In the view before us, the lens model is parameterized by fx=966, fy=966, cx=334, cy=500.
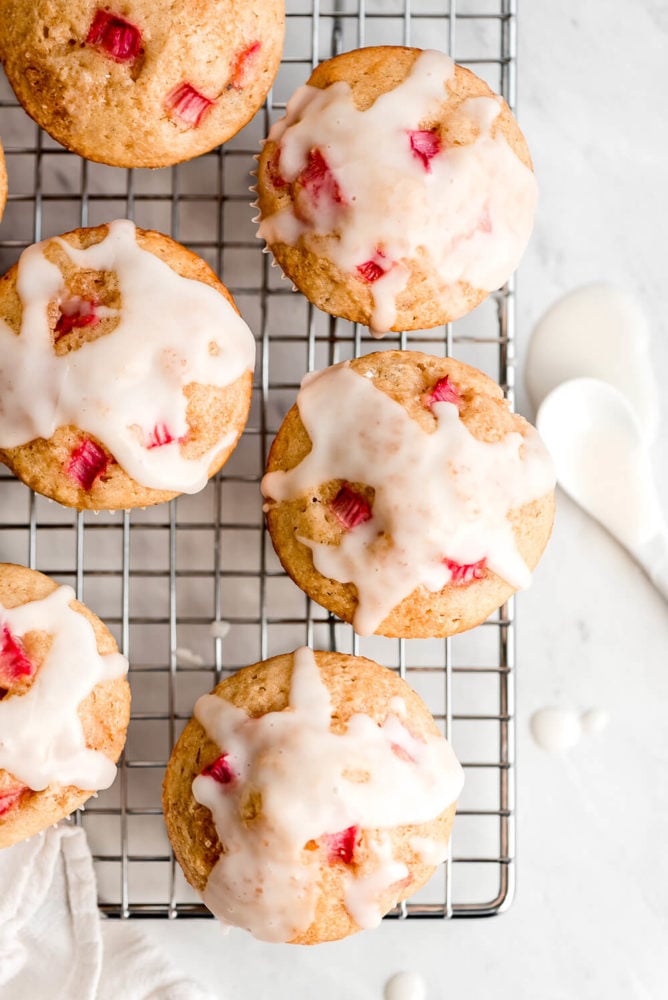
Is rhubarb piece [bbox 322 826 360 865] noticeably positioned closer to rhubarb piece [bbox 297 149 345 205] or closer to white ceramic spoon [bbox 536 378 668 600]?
white ceramic spoon [bbox 536 378 668 600]

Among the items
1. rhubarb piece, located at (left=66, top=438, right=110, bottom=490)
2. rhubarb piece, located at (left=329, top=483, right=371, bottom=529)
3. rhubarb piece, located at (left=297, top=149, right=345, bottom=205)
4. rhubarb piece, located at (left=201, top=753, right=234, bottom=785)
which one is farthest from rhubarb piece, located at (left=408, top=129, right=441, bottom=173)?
rhubarb piece, located at (left=201, top=753, right=234, bottom=785)

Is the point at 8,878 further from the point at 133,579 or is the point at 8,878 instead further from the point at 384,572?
the point at 384,572

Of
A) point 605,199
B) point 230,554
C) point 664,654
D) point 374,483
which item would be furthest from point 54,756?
point 605,199

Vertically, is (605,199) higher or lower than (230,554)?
higher

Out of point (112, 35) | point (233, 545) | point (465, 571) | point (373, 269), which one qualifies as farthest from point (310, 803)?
point (112, 35)

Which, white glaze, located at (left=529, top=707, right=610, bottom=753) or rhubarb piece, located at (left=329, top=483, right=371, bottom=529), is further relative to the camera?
white glaze, located at (left=529, top=707, right=610, bottom=753)

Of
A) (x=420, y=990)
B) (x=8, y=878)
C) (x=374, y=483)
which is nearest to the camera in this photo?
(x=374, y=483)
